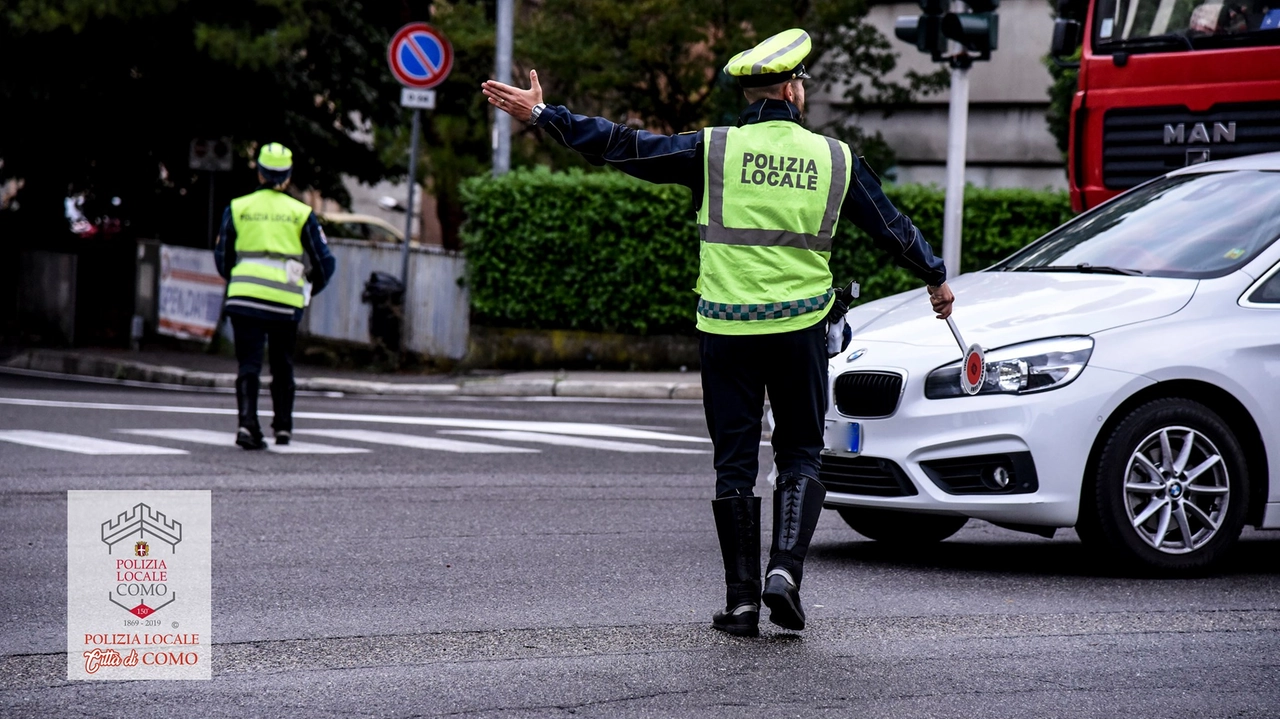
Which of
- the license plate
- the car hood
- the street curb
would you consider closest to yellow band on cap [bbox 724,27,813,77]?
the car hood

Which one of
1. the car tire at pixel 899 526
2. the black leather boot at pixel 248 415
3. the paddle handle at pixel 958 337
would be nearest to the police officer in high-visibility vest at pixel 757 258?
the paddle handle at pixel 958 337

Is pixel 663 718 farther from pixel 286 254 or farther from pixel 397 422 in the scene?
pixel 397 422

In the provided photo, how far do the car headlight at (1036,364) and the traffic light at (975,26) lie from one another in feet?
26.5

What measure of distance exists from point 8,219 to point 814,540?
20.6 metres

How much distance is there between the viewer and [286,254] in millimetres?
10820

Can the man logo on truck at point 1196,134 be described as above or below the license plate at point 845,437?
above

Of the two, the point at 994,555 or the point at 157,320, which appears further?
the point at 157,320

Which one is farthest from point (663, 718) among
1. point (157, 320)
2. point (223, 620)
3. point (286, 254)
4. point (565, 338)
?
point (157, 320)

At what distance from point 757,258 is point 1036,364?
1.63m

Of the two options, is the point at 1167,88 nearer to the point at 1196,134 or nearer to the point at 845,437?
the point at 1196,134

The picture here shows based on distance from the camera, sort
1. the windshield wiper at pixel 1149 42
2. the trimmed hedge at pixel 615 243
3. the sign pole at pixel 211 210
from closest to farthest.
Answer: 1. the windshield wiper at pixel 1149 42
2. the trimmed hedge at pixel 615 243
3. the sign pole at pixel 211 210

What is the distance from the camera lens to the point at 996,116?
27.9 m

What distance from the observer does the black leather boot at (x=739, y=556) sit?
213 inches

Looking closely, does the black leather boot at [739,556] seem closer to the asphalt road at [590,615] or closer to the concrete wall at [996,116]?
the asphalt road at [590,615]
